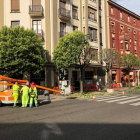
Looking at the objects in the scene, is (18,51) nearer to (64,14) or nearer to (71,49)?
(71,49)

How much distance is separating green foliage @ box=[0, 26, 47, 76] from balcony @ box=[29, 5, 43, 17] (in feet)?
16.9

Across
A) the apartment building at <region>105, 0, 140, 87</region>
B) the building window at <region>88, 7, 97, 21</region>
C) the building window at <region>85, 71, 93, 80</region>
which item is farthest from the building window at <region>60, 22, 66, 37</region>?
the apartment building at <region>105, 0, 140, 87</region>

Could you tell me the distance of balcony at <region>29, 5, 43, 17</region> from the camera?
2153 centimetres

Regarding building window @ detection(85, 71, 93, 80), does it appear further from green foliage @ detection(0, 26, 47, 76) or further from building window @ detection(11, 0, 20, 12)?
building window @ detection(11, 0, 20, 12)

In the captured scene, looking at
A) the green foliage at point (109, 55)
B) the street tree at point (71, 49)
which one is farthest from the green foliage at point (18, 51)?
the green foliage at point (109, 55)

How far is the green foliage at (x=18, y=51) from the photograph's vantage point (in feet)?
52.1

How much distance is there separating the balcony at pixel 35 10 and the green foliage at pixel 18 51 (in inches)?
202

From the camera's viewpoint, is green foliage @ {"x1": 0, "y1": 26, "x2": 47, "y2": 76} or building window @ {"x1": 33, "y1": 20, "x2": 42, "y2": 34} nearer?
green foliage @ {"x1": 0, "y1": 26, "x2": 47, "y2": 76}

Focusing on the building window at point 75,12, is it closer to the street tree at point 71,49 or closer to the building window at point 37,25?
the building window at point 37,25

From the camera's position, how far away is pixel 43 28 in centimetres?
2223

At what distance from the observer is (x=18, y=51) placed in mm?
15953

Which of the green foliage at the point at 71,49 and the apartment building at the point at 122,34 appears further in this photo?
the apartment building at the point at 122,34

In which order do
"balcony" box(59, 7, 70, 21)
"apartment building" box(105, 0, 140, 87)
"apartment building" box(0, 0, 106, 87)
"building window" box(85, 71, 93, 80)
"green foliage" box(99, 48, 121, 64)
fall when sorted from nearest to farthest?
"apartment building" box(0, 0, 106, 87), "green foliage" box(99, 48, 121, 64), "balcony" box(59, 7, 70, 21), "building window" box(85, 71, 93, 80), "apartment building" box(105, 0, 140, 87)
